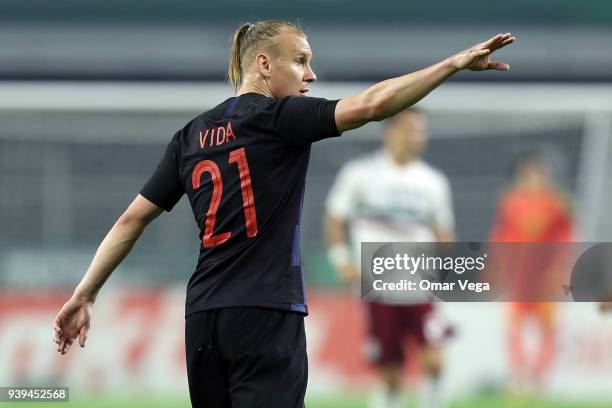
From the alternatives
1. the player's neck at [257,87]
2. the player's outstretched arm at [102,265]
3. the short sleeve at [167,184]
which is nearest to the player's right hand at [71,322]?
the player's outstretched arm at [102,265]

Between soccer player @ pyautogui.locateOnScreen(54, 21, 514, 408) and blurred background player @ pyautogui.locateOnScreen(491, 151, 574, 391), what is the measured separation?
669cm

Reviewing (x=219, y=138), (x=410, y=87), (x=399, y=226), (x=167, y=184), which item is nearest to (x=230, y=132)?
(x=219, y=138)

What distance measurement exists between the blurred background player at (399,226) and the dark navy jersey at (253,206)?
519 cm

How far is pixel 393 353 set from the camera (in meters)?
8.82

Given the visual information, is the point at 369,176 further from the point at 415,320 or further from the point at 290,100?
Answer: the point at 290,100

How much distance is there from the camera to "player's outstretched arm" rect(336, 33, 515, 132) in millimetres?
3172

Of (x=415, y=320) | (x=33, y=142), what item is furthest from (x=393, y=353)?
(x=33, y=142)

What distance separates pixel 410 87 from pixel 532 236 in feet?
25.4

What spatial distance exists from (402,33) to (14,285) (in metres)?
8.87

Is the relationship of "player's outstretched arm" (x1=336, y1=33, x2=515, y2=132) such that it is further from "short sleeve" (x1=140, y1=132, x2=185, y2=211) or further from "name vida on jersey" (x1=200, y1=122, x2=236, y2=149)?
"short sleeve" (x1=140, y1=132, x2=185, y2=211)

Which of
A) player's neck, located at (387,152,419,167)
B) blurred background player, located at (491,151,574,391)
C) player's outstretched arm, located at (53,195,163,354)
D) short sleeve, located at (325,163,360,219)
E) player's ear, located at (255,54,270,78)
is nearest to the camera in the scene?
player's ear, located at (255,54,270,78)

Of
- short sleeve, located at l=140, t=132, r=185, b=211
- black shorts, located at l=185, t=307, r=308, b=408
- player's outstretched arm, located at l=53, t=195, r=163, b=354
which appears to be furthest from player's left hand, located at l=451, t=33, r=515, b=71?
player's outstretched arm, located at l=53, t=195, r=163, b=354

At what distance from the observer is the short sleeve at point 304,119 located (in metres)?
3.32

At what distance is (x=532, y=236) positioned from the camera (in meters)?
10.7
